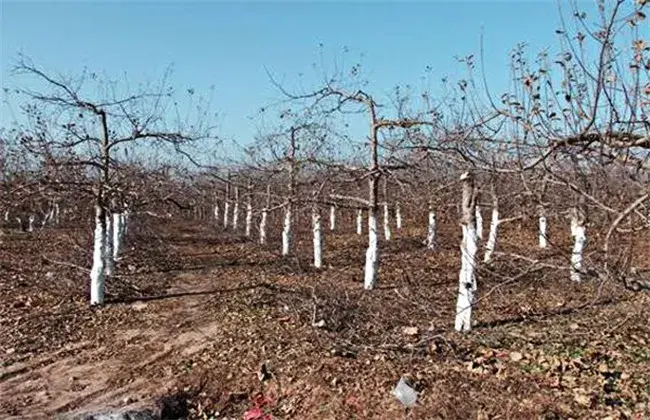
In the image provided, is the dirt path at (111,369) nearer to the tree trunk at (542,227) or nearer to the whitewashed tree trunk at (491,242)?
the whitewashed tree trunk at (491,242)

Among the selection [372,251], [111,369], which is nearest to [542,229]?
[372,251]

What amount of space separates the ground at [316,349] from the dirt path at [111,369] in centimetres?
3

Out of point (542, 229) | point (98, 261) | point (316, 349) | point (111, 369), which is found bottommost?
point (111, 369)

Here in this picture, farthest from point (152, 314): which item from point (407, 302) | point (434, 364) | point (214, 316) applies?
point (434, 364)

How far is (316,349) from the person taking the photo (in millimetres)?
7273

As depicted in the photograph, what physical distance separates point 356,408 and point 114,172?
8.40 metres

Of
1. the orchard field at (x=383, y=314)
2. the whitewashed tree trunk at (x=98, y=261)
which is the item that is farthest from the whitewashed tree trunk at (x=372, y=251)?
the whitewashed tree trunk at (x=98, y=261)

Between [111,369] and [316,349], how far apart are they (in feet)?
9.07

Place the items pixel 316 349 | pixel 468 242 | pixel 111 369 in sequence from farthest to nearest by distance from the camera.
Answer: pixel 468 242, pixel 111 369, pixel 316 349

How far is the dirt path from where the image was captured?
6.66 meters

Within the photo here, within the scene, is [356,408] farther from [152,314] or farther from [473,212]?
[152,314]

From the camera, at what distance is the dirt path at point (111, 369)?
6.66 m

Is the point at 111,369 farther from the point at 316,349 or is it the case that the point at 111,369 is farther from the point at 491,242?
the point at 491,242

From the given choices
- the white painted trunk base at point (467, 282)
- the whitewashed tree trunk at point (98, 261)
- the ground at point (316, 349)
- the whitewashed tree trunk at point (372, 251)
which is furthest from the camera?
the whitewashed tree trunk at point (372, 251)
